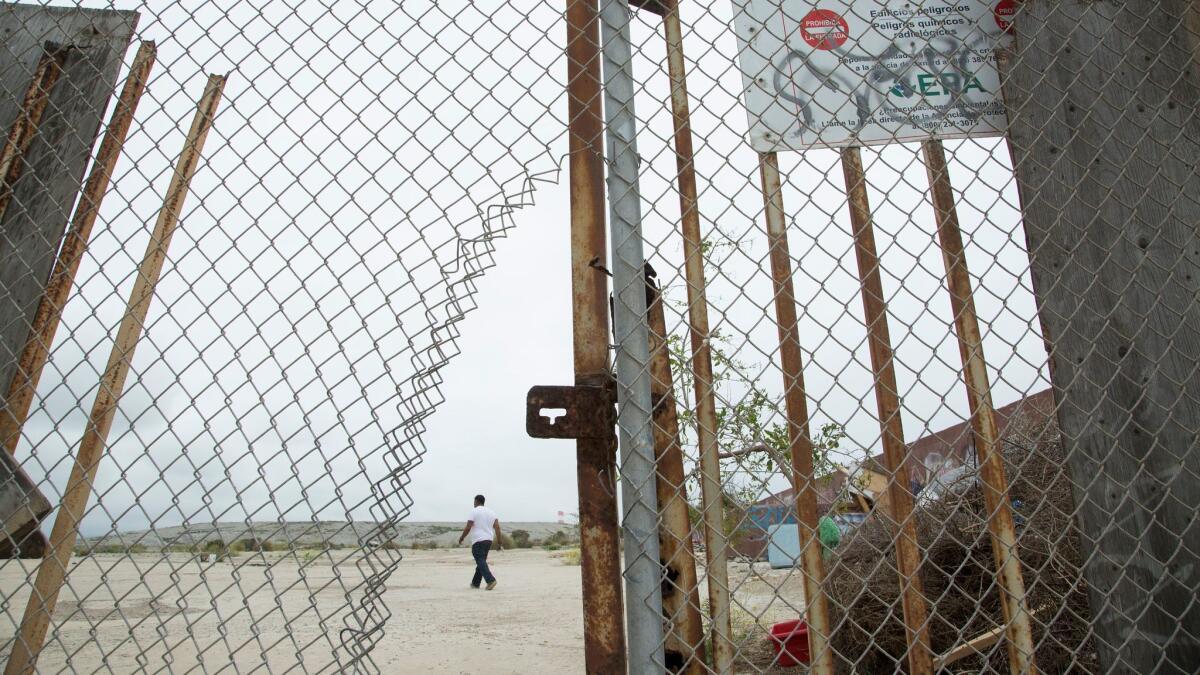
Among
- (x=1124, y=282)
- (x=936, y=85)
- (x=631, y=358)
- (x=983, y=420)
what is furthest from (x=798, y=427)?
(x=936, y=85)

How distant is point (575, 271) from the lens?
59.1 inches

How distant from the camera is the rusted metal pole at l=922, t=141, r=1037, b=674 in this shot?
70.9 inches

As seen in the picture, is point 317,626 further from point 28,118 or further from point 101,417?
point 28,118

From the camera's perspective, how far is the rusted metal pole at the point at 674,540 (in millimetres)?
1457

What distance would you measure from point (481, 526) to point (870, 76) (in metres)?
8.73

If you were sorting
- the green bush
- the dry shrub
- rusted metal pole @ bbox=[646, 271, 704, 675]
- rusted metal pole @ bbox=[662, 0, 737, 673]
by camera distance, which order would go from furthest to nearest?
the green bush → the dry shrub → rusted metal pole @ bbox=[662, 0, 737, 673] → rusted metal pole @ bbox=[646, 271, 704, 675]

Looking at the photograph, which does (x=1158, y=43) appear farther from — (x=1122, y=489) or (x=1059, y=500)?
(x=1059, y=500)

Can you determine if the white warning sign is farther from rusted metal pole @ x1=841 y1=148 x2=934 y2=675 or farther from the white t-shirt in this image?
the white t-shirt

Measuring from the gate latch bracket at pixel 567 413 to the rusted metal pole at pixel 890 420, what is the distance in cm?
79

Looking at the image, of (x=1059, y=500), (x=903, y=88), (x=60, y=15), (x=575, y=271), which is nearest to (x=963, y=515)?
(x=1059, y=500)

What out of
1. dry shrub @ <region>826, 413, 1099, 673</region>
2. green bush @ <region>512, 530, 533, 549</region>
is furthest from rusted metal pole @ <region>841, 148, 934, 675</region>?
green bush @ <region>512, 530, 533, 549</region>

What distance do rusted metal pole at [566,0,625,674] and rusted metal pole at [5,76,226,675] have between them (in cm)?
100

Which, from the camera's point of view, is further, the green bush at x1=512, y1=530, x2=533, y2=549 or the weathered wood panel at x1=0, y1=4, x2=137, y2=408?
the green bush at x1=512, y1=530, x2=533, y2=549

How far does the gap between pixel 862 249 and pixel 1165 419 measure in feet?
2.85
